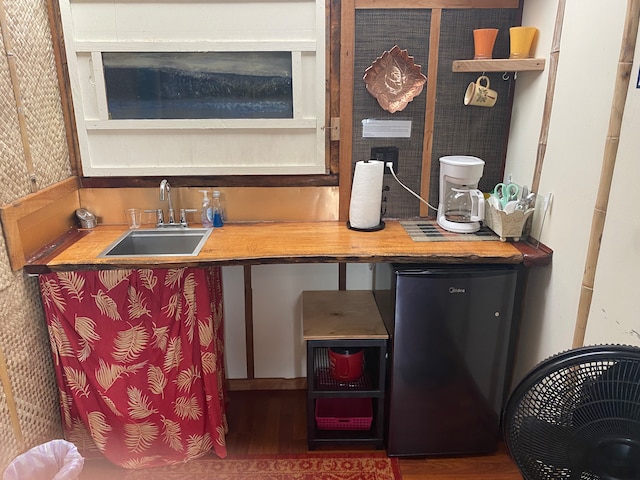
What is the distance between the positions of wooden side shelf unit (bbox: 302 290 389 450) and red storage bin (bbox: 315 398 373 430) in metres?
0.02

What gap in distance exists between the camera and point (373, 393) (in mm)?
2051

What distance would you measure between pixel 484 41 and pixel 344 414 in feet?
5.79

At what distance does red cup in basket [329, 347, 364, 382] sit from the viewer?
6.96 feet

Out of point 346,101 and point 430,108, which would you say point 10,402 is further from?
point 430,108

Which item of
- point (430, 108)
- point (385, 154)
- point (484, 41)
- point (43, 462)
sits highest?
point (484, 41)

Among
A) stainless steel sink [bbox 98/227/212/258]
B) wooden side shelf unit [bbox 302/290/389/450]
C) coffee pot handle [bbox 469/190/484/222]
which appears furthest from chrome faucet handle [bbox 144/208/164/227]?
coffee pot handle [bbox 469/190/484/222]

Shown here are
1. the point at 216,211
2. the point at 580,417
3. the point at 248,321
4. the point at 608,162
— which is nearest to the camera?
the point at 580,417

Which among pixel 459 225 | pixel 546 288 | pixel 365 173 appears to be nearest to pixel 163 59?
pixel 365 173

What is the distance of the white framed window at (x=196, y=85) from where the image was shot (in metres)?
2.06

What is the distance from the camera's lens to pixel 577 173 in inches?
65.0

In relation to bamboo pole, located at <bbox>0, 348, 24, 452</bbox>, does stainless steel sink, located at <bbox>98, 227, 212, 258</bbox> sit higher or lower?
higher

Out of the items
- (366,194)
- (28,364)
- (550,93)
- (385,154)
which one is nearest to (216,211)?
(366,194)

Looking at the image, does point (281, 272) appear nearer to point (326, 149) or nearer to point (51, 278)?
point (326, 149)

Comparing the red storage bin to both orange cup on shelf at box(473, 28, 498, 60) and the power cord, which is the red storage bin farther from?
orange cup on shelf at box(473, 28, 498, 60)
